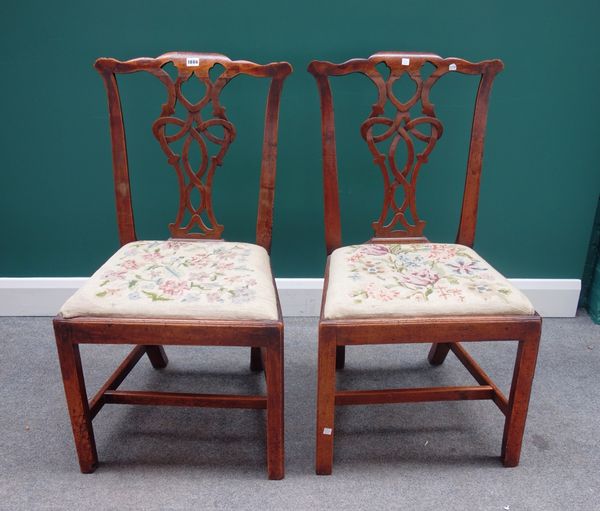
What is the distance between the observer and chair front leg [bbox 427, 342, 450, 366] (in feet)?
5.89

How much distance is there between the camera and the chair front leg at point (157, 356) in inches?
69.8

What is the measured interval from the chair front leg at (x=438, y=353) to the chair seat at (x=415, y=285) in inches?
16.7

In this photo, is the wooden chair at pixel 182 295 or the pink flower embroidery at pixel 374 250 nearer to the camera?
the wooden chair at pixel 182 295

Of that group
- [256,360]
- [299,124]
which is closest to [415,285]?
[256,360]

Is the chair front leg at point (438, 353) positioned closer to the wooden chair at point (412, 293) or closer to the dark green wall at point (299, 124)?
the wooden chair at point (412, 293)

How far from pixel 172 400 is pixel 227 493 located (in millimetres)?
260

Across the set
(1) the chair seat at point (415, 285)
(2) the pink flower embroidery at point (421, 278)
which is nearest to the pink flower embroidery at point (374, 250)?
(1) the chair seat at point (415, 285)

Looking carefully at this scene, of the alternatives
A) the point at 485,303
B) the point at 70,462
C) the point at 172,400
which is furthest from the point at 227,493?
the point at 485,303

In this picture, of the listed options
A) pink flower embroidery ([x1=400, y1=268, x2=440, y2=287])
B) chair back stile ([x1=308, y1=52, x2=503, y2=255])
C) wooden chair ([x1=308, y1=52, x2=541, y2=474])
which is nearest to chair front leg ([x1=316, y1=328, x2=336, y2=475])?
wooden chair ([x1=308, y1=52, x2=541, y2=474])

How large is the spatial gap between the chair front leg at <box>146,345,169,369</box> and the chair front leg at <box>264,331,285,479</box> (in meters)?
0.62

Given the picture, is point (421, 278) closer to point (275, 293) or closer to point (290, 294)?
point (275, 293)

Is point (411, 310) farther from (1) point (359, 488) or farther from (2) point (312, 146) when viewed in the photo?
(2) point (312, 146)

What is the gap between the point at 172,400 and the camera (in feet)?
4.43

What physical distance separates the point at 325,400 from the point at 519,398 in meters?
0.47
